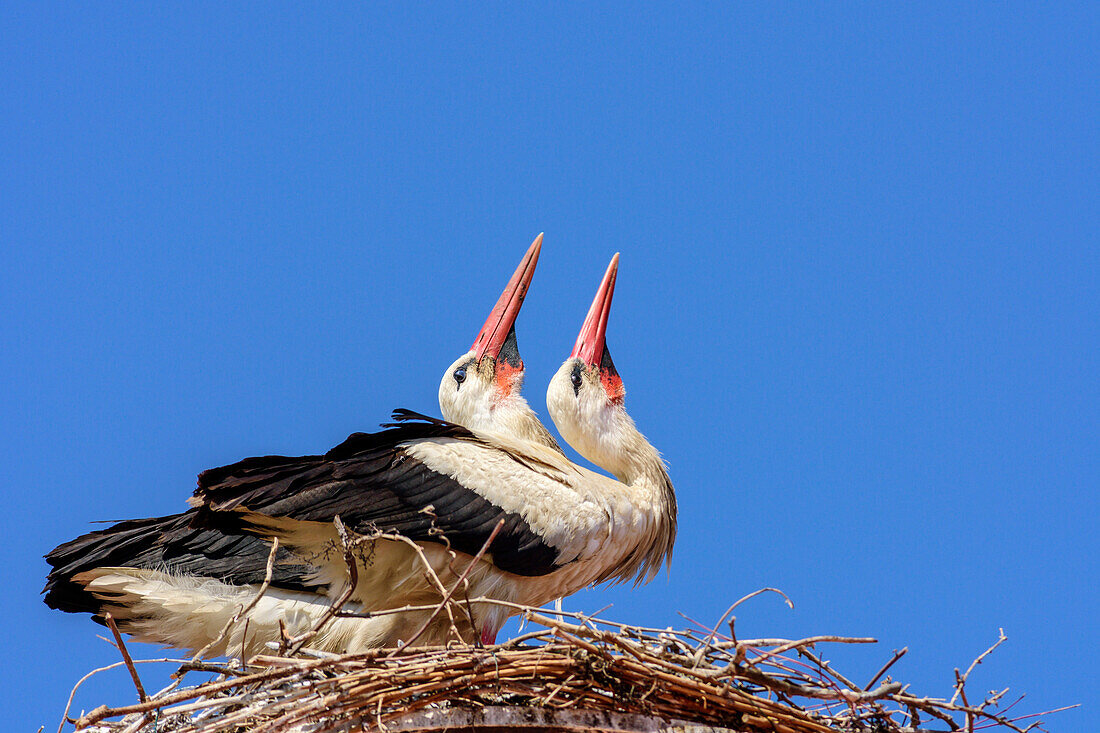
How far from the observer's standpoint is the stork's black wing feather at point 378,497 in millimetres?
4020


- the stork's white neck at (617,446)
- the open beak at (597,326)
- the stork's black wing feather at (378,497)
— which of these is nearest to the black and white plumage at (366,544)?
the stork's black wing feather at (378,497)

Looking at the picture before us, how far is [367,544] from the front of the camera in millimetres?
4125

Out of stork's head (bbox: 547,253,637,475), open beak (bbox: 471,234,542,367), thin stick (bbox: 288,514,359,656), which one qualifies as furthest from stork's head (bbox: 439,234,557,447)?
thin stick (bbox: 288,514,359,656)

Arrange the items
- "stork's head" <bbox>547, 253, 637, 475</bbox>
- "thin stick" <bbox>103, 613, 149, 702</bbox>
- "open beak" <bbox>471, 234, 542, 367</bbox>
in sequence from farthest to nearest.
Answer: "open beak" <bbox>471, 234, 542, 367</bbox>
"stork's head" <bbox>547, 253, 637, 475</bbox>
"thin stick" <bbox>103, 613, 149, 702</bbox>

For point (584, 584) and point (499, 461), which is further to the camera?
point (584, 584)

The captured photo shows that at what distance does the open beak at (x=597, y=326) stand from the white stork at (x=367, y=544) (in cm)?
82

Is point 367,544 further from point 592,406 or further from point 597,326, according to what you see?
point 597,326

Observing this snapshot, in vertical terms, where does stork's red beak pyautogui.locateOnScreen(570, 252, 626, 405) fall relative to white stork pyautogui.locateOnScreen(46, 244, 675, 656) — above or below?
above

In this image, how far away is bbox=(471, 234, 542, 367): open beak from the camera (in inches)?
229

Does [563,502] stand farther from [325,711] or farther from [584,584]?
[325,711]

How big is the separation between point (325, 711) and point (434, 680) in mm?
290

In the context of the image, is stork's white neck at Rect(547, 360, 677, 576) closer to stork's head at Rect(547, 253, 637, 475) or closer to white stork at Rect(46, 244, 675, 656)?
stork's head at Rect(547, 253, 637, 475)

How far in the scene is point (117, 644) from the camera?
3080 millimetres

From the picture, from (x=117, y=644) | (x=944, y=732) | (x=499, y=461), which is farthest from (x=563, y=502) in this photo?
(x=117, y=644)
